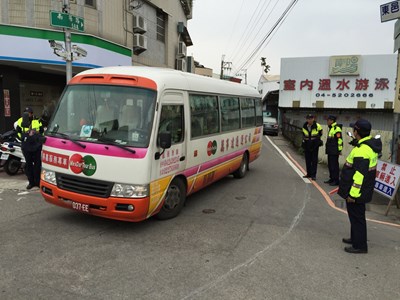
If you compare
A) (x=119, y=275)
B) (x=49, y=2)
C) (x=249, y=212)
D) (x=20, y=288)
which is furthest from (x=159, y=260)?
(x=49, y=2)

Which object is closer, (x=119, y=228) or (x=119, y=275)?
(x=119, y=275)

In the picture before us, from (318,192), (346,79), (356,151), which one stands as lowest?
(318,192)

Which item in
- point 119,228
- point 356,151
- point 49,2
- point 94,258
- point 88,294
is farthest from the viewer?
point 49,2

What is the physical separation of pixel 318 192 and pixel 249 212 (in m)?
2.76

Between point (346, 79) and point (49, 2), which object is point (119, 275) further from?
point (346, 79)

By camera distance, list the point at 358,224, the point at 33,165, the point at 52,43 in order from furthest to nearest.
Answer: the point at 52,43, the point at 33,165, the point at 358,224

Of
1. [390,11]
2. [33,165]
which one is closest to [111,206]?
[33,165]

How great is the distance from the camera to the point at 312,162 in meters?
9.98

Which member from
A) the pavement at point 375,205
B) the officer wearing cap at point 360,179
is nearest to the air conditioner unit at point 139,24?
the pavement at point 375,205

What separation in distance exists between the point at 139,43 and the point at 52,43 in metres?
8.59

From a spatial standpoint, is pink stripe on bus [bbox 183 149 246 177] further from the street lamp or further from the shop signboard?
the shop signboard

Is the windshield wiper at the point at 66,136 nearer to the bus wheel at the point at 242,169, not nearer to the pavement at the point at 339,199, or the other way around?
the pavement at the point at 339,199

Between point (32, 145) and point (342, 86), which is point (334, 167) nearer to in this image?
point (32, 145)

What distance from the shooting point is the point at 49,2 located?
39.8 ft
